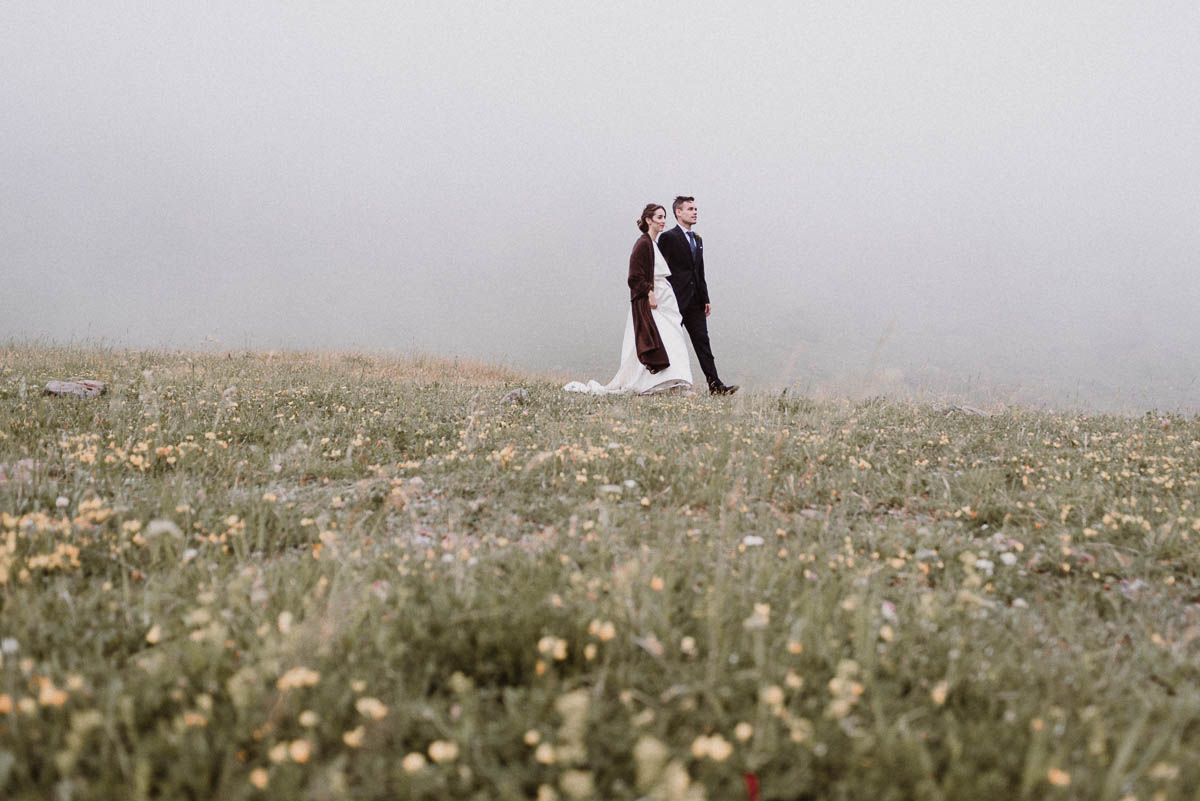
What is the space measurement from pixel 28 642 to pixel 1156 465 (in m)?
8.76

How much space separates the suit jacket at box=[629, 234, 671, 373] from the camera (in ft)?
45.4

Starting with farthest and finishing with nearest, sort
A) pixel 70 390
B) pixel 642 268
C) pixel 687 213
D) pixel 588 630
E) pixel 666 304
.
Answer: pixel 666 304 < pixel 642 268 < pixel 687 213 < pixel 70 390 < pixel 588 630

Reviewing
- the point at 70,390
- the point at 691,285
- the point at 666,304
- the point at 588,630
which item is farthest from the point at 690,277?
the point at 588,630

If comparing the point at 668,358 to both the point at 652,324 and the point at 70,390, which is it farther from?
the point at 70,390

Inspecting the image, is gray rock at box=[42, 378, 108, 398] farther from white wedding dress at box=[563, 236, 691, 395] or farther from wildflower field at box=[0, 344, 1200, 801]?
white wedding dress at box=[563, 236, 691, 395]

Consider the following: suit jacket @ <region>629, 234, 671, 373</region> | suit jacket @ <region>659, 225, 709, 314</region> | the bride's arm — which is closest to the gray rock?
suit jacket @ <region>629, 234, 671, 373</region>

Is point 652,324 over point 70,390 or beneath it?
over

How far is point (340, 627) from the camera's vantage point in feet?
8.26

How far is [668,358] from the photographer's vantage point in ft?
46.1

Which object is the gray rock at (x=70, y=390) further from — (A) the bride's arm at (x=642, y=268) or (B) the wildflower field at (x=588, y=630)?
(A) the bride's arm at (x=642, y=268)

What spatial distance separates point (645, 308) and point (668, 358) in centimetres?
113

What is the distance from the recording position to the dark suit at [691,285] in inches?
548

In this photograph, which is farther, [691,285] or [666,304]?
[666,304]

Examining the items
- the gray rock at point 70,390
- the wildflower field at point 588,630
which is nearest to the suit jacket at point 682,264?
the wildflower field at point 588,630
